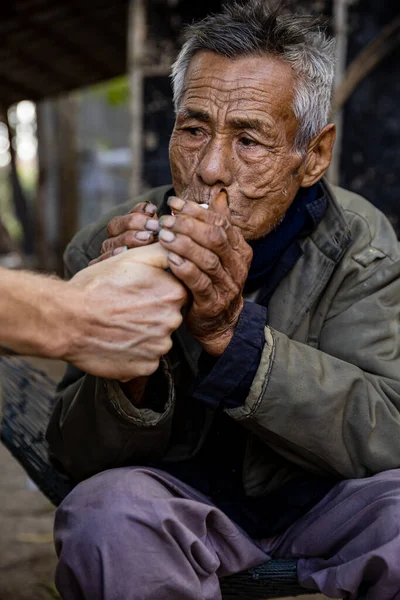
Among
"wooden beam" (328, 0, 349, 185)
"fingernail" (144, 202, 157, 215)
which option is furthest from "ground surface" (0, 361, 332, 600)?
"wooden beam" (328, 0, 349, 185)

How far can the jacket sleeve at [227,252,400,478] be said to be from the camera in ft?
6.95

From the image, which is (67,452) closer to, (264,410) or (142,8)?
(264,410)

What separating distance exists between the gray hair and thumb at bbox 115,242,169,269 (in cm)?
80

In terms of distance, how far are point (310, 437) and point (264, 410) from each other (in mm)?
161

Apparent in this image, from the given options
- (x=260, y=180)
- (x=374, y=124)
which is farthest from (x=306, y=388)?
(x=374, y=124)

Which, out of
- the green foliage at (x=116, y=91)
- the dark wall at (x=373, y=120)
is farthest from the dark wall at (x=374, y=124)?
the green foliage at (x=116, y=91)

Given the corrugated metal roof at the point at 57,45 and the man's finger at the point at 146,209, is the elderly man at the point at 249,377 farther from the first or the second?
the corrugated metal roof at the point at 57,45

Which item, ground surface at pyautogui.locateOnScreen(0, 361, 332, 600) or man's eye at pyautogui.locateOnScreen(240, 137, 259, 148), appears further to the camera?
ground surface at pyautogui.locateOnScreen(0, 361, 332, 600)

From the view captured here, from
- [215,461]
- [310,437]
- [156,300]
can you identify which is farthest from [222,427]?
[156,300]

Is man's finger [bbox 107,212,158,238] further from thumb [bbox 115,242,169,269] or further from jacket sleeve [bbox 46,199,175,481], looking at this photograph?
jacket sleeve [bbox 46,199,175,481]

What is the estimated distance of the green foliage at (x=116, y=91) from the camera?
1501 centimetres

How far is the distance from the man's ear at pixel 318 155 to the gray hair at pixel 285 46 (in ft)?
0.11

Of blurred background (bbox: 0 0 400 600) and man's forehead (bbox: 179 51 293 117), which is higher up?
man's forehead (bbox: 179 51 293 117)

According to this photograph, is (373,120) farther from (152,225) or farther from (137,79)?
(152,225)
